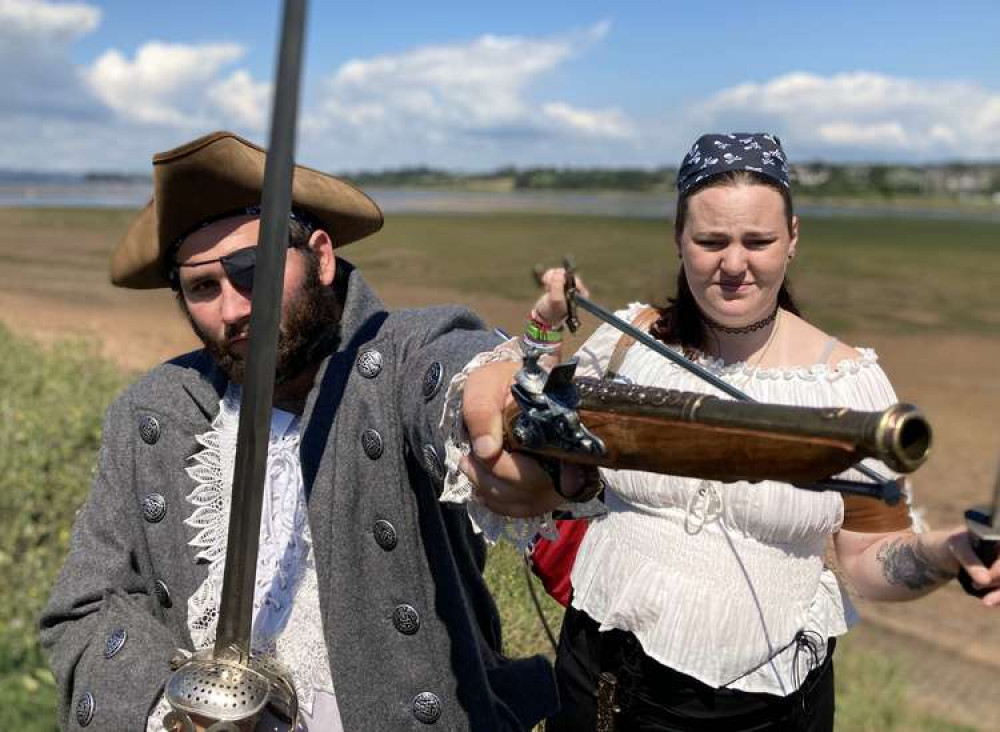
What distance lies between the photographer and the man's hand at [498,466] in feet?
5.61

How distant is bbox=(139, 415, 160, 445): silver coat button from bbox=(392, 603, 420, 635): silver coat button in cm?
77

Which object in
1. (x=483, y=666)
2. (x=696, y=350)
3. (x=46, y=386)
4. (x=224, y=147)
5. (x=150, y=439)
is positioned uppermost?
(x=224, y=147)

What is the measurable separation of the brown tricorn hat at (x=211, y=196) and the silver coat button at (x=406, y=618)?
3.22 ft

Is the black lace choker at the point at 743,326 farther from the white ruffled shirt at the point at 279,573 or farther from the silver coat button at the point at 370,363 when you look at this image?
the white ruffled shirt at the point at 279,573

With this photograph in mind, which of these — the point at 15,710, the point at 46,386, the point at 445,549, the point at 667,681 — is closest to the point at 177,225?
the point at 445,549

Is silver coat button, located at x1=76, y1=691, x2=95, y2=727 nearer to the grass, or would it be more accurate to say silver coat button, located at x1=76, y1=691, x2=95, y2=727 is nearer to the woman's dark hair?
the grass

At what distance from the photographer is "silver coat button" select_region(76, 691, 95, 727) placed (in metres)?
2.29

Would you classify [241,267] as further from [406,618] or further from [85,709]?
[85,709]

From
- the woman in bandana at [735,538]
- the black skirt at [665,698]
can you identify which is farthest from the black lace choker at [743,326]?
the black skirt at [665,698]

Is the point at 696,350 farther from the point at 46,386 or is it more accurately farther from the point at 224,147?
the point at 46,386

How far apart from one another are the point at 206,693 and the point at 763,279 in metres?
1.67

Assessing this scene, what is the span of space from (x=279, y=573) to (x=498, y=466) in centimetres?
93

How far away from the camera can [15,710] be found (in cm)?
462

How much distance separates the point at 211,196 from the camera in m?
2.38
